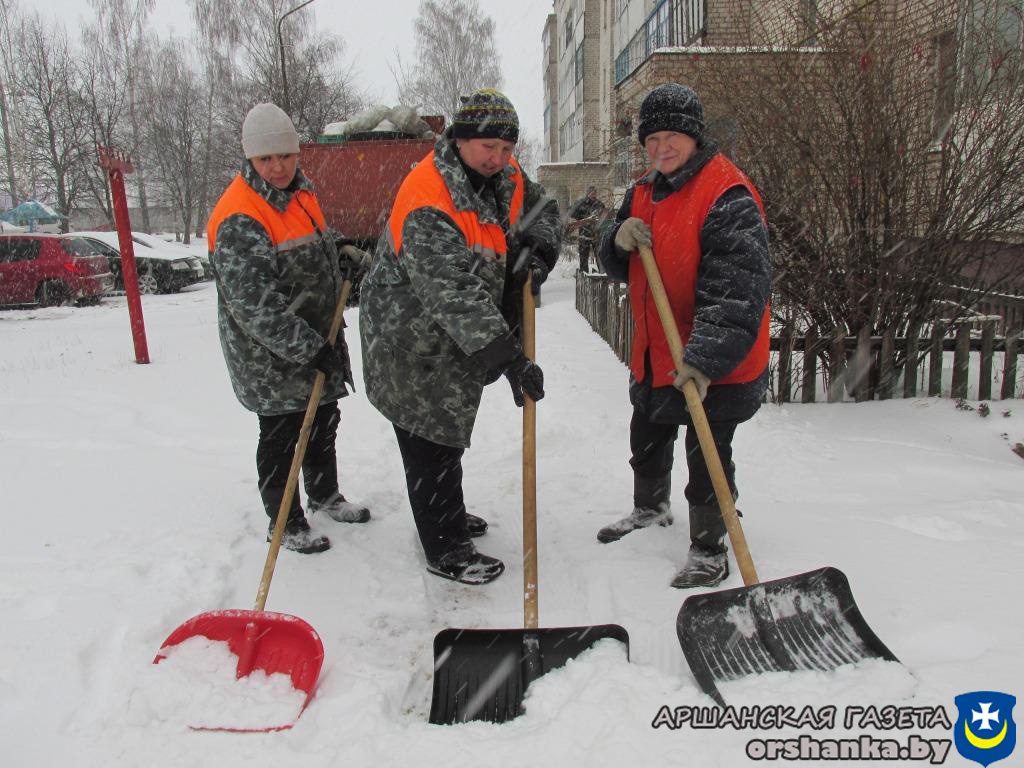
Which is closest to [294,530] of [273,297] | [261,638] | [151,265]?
[261,638]

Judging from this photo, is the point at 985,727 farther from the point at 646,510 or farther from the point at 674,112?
the point at 674,112

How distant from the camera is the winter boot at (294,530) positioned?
10.0 ft

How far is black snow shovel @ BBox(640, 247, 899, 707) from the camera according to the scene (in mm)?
1954

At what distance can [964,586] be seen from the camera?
8.03ft

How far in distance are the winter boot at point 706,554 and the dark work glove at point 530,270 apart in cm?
105

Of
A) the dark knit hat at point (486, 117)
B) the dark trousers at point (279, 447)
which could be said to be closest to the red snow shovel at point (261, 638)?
the dark trousers at point (279, 447)

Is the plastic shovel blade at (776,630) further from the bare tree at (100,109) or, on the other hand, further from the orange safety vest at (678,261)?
the bare tree at (100,109)

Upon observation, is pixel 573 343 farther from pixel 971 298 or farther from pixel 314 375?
pixel 314 375

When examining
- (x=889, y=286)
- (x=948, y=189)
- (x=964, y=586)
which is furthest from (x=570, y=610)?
(x=948, y=189)

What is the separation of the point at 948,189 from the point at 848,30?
1.20 meters

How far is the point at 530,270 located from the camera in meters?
2.70

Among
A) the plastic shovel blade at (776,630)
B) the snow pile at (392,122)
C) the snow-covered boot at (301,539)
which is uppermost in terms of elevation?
the snow pile at (392,122)

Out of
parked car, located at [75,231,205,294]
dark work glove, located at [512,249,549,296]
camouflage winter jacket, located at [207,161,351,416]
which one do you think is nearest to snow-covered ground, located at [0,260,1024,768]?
camouflage winter jacket, located at [207,161,351,416]

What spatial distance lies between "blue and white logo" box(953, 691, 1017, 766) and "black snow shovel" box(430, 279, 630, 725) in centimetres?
84
